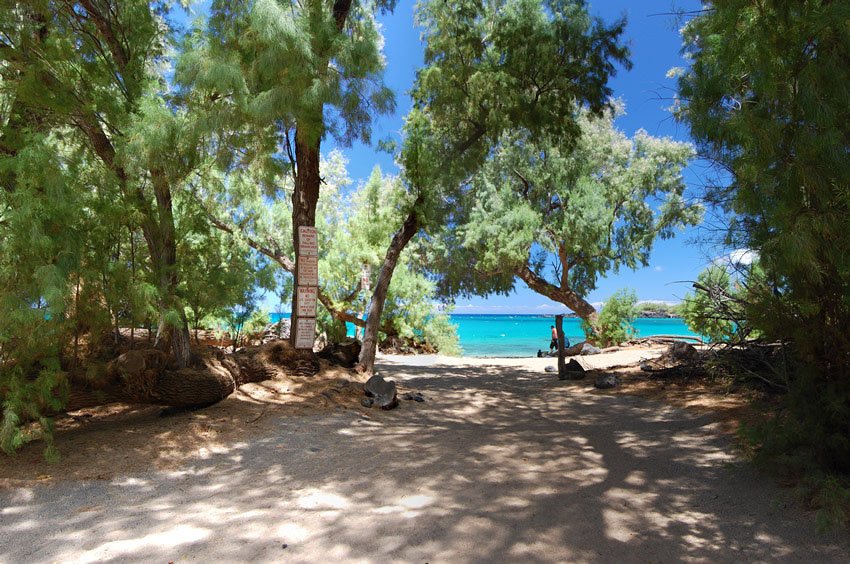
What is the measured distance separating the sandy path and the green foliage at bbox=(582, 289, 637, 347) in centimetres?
847

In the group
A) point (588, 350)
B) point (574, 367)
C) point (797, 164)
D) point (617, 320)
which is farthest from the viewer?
point (617, 320)

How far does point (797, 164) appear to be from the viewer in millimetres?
2459

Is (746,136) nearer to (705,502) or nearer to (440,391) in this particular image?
(705,502)

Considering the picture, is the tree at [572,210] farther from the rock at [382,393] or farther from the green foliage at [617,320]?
the rock at [382,393]

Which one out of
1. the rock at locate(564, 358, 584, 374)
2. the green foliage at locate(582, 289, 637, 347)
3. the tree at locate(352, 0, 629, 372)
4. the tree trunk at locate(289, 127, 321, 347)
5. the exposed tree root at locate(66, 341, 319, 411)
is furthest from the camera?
the green foliage at locate(582, 289, 637, 347)

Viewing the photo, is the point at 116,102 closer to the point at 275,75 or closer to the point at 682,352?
the point at 275,75

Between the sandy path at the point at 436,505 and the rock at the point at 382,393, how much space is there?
1172mm

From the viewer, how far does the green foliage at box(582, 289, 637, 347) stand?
12844 mm

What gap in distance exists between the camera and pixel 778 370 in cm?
315

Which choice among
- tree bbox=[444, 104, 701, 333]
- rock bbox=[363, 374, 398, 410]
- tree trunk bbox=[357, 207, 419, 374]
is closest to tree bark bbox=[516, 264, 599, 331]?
tree bbox=[444, 104, 701, 333]

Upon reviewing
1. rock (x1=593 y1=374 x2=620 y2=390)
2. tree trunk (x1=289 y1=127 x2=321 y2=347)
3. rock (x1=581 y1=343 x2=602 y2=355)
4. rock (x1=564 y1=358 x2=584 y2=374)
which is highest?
tree trunk (x1=289 y1=127 x2=321 y2=347)

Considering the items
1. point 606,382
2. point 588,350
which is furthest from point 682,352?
point 588,350

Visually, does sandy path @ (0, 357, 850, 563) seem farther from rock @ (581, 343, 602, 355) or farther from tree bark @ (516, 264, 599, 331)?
tree bark @ (516, 264, 599, 331)

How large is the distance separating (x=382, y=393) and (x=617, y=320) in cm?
896
